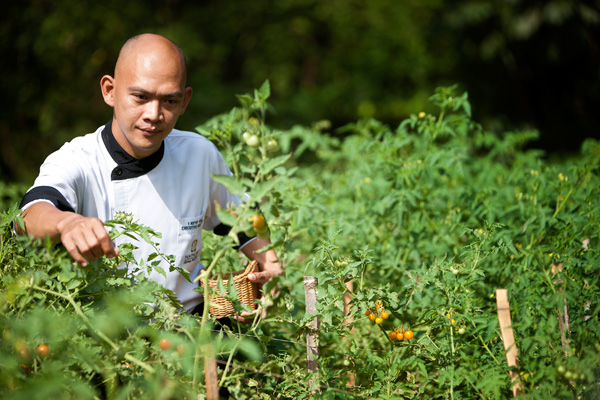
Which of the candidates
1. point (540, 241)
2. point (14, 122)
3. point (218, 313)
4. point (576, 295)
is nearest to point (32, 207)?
point (218, 313)

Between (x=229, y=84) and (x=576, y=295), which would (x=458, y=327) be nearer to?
(x=576, y=295)

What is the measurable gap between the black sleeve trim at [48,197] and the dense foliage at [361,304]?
0.09 meters

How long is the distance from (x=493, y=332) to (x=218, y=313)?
36.9 inches

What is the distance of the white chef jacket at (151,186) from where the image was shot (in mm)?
1969

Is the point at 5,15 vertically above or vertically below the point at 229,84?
above

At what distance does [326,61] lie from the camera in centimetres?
1159

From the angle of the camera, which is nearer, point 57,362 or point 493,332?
point 57,362

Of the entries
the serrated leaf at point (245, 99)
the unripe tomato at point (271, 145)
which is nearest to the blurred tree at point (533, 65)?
the unripe tomato at point (271, 145)

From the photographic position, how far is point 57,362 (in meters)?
1.47

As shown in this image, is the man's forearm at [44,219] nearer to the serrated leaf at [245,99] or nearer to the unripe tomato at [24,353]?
the unripe tomato at [24,353]

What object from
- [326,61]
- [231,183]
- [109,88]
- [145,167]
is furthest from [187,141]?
[326,61]

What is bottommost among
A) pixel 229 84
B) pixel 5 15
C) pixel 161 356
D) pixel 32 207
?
pixel 229 84

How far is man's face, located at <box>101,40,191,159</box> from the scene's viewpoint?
6.42ft

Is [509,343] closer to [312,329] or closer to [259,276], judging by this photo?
[312,329]
